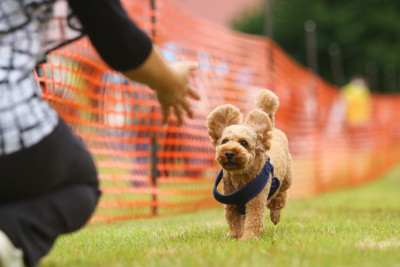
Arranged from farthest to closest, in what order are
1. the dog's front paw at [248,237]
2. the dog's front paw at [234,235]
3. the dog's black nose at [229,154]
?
the dog's front paw at [234,235] < the dog's front paw at [248,237] < the dog's black nose at [229,154]

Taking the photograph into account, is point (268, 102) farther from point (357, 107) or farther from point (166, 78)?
point (357, 107)

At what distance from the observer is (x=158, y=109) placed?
740 centimetres

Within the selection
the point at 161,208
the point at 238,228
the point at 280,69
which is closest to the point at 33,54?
the point at 238,228

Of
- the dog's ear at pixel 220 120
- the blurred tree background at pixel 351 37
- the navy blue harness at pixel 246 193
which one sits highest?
the dog's ear at pixel 220 120

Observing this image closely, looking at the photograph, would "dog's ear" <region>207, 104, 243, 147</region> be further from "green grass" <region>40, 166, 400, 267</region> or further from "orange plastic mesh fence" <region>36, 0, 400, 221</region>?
"orange plastic mesh fence" <region>36, 0, 400, 221</region>

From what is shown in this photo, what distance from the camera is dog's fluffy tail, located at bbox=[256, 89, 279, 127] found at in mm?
4383

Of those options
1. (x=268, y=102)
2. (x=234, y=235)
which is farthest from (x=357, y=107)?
(x=234, y=235)

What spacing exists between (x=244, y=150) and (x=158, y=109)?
368 cm

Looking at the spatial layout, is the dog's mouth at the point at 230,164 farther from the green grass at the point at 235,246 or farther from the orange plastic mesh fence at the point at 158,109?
the orange plastic mesh fence at the point at 158,109

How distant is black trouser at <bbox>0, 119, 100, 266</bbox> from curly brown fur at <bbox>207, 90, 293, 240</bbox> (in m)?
1.17

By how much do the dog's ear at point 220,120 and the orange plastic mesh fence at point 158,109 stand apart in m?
1.71

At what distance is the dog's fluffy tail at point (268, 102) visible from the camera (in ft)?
14.4

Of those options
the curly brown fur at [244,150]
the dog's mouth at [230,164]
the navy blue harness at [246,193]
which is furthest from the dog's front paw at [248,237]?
the dog's mouth at [230,164]

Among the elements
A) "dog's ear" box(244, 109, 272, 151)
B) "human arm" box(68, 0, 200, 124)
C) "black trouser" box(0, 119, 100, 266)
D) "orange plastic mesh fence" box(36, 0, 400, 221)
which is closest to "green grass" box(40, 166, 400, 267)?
"black trouser" box(0, 119, 100, 266)
